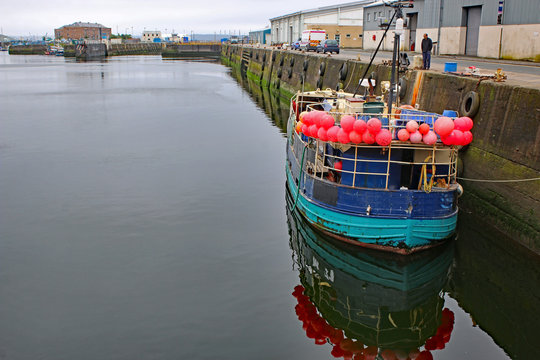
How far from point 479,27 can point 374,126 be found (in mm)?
22876

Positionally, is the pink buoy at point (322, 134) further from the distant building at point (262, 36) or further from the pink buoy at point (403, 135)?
the distant building at point (262, 36)

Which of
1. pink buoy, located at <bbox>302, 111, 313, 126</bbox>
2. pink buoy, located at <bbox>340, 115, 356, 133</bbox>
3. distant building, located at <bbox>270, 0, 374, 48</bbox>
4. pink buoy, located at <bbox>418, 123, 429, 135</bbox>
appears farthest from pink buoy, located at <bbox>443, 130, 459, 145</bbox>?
distant building, located at <bbox>270, 0, 374, 48</bbox>

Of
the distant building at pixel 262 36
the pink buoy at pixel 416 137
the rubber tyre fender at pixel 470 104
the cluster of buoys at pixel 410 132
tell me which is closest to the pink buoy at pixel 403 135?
the cluster of buoys at pixel 410 132

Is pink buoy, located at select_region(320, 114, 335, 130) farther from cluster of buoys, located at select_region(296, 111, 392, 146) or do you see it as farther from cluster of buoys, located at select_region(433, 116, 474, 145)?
cluster of buoys, located at select_region(433, 116, 474, 145)

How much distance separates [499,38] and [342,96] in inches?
600

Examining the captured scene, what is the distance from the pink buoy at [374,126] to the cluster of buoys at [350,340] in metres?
4.29

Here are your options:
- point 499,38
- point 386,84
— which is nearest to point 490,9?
point 499,38

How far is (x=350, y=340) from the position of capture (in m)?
10.1

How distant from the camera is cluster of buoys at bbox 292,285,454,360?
31.4ft

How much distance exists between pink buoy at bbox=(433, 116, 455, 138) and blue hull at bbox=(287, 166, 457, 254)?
207 centimetres

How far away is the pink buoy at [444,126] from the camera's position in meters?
12.0

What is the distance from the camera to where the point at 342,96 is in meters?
18.6

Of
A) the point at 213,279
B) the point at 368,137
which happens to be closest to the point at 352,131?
the point at 368,137

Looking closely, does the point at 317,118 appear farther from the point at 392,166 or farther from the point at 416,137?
the point at 416,137
